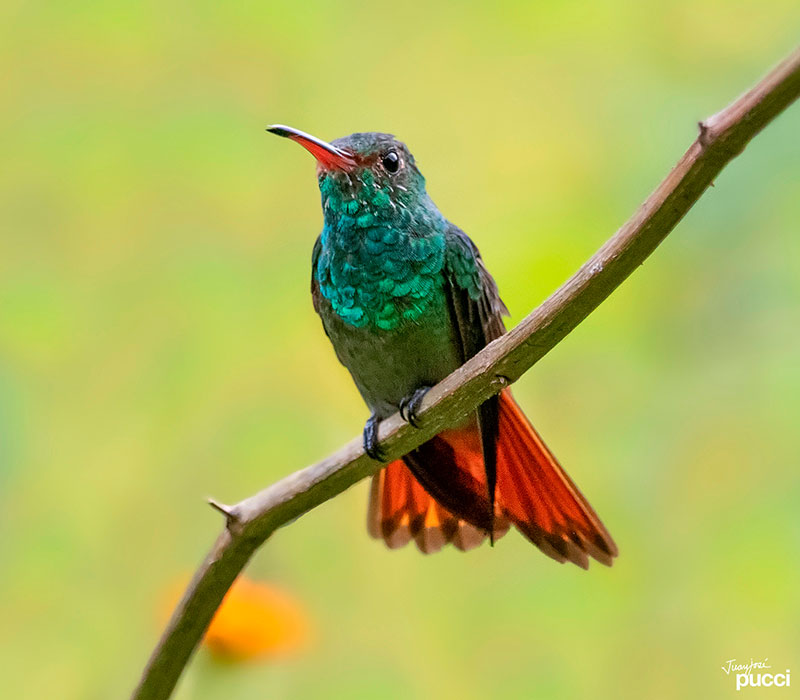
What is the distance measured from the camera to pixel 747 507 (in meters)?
2.30

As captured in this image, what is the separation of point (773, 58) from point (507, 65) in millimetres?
803

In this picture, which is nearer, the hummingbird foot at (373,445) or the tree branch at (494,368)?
the tree branch at (494,368)

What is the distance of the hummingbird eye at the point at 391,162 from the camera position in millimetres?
1984

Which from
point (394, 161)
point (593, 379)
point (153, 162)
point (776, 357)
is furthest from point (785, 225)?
point (153, 162)

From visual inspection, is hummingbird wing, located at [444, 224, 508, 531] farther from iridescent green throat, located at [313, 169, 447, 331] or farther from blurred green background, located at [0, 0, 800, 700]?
blurred green background, located at [0, 0, 800, 700]

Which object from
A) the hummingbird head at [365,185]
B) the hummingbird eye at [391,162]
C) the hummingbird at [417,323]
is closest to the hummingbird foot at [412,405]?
the hummingbird at [417,323]

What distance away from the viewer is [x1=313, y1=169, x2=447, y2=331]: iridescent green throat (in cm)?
193

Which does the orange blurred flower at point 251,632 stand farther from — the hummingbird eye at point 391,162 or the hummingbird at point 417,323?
the hummingbird eye at point 391,162

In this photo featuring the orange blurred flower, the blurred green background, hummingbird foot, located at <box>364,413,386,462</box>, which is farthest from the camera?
the blurred green background
